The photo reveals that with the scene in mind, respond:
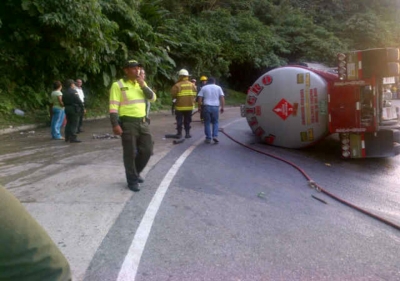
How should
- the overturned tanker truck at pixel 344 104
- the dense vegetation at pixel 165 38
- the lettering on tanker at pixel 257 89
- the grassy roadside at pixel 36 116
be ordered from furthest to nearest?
1. the dense vegetation at pixel 165 38
2. the grassy roadside at pixel 36 116
3. the lettering on tanker at pixel 257 89
4. the overturned tanker truck at pixel 344 104

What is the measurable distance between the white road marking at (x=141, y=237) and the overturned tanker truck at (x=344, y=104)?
4.05 meters

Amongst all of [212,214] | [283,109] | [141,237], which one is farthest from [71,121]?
[141,237]

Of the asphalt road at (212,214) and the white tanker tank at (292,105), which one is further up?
the white tanker tank at (292,105)

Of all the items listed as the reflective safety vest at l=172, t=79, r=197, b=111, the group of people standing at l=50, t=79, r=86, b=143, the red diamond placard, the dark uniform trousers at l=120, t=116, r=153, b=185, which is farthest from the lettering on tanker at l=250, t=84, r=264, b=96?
the dark uniform trousers at l=120, t=116, r=153, b=185

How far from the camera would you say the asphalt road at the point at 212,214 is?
12.6ft

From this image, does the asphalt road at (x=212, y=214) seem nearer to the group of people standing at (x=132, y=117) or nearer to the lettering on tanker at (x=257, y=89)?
the group of people standing at (x=132, y=117)

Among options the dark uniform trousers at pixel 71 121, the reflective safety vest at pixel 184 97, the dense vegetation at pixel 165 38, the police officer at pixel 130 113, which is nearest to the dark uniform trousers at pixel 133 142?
the police officer at pixel 130 113

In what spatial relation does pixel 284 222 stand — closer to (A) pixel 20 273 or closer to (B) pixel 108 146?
(A) pixel 20 273

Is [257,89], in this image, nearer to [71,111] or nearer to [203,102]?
[203,102]

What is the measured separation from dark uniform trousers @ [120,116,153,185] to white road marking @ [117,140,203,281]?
0.47 meters

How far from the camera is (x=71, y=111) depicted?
1107cm

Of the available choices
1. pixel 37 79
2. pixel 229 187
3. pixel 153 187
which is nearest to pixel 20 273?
pixel 153 187

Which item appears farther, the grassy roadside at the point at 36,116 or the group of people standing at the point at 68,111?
the grassy roadside at the point at 36,116

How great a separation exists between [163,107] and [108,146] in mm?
12377
